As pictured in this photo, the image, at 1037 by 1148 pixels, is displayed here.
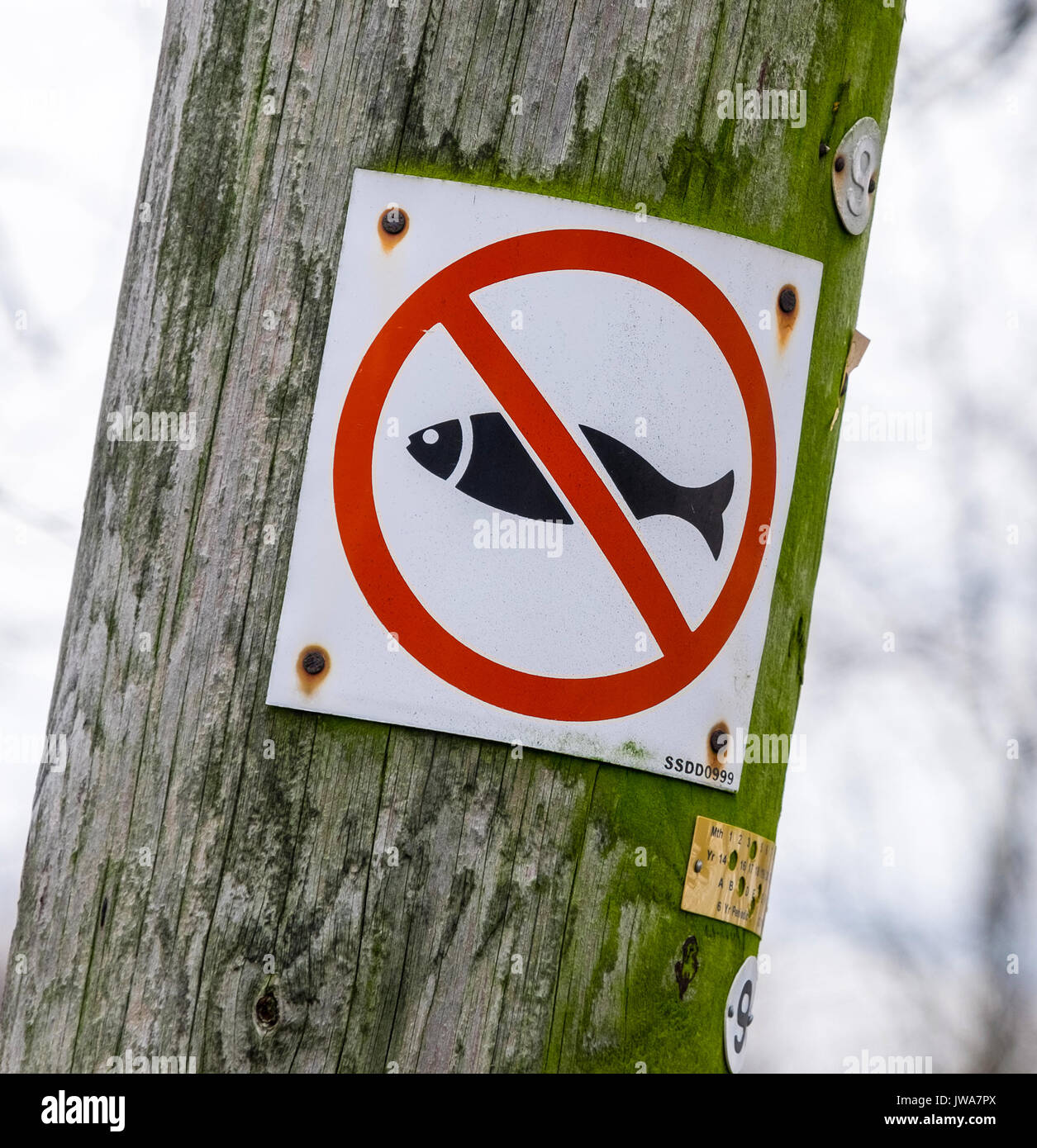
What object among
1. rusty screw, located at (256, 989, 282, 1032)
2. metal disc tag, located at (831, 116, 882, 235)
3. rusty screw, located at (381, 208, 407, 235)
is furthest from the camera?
metal disc tag, located at (831, 116, 882, 235)

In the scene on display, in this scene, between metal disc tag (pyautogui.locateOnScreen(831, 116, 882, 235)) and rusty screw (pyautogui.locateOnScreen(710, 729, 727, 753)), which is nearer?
rusty screw (pyautogui.locateOnScreen(710, 729, 727, 753))

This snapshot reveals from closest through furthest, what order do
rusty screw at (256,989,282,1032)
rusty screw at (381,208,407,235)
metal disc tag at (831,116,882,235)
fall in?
rusty screw at (256,989,282,1032), rusty screw at (381,208,407,235), metal disc tag at (831,116,882,235)

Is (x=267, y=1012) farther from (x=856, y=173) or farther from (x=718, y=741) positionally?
(x=856, y=173)

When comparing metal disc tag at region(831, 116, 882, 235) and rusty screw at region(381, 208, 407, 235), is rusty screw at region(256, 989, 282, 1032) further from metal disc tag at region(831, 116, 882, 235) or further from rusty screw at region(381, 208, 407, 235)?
metal disc tag at region(831, 116, 882, 235)

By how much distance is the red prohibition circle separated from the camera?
1.45 meters

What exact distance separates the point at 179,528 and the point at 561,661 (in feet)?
1.42

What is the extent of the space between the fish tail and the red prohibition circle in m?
0.07

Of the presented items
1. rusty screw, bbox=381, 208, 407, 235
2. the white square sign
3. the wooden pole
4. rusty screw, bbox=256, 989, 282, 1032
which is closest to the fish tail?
the white square sign

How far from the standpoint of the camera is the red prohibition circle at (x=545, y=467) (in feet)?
4.75

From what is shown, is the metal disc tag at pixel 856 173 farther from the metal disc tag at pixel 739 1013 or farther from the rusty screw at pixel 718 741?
the metal disc tag at pixel 739 1013

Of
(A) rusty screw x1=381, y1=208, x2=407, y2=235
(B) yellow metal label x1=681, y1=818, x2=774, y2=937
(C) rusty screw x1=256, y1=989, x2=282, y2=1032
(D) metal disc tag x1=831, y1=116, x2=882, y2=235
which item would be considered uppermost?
(D) metal disc tag x1=831, y1=116, x2=882, y2=235

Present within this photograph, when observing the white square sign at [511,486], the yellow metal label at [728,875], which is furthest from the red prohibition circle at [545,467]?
the yellow metal label at [728,875]
